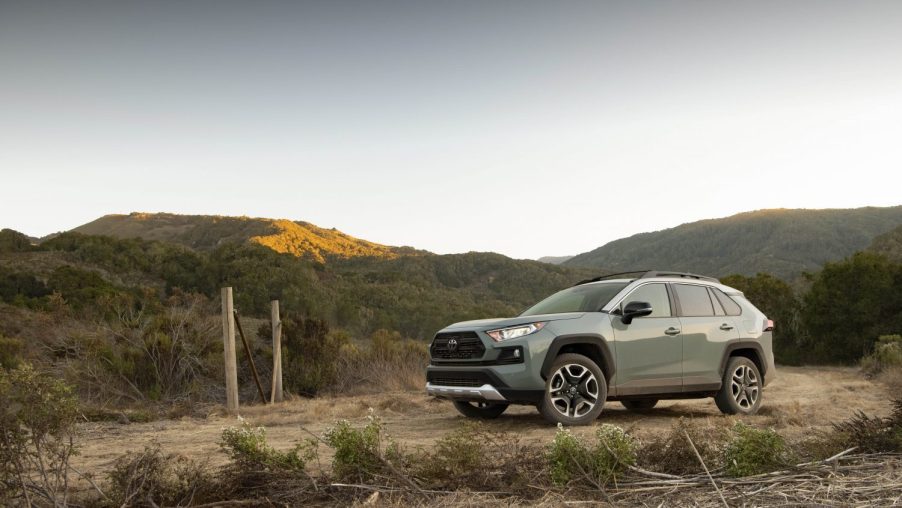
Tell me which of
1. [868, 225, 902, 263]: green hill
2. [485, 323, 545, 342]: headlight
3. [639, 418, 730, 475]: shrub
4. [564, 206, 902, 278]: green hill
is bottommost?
[639, 418, 730, 475]: shrub

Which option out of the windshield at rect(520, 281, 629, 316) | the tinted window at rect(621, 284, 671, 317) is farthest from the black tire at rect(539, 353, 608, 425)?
the tinted window at rect(621, 284, 671, 317)

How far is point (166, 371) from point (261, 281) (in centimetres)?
1989

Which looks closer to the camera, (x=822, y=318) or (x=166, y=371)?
(x=166, y=371)

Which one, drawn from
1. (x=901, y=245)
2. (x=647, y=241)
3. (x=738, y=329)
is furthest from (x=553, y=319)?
(x=647, y=241)

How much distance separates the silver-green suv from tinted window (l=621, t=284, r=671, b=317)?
15mm

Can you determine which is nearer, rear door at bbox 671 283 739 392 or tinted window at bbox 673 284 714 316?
rear door at bbox 671 283 739 392

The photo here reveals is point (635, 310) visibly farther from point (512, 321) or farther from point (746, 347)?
point (746, 347)

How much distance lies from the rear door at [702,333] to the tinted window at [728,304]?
8cm

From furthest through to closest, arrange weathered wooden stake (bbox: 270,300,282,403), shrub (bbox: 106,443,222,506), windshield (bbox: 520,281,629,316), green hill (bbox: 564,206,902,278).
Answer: green hill (bbox: 564,206,902,278), weathered wooden stake (bbox: 270,300,282,403), windshield (bbox: 520,281,629,316), shrub (bbox: 106,443,222,506)

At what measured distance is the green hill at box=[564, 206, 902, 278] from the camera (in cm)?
8812

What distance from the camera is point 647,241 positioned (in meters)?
124

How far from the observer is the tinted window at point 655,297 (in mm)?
9383

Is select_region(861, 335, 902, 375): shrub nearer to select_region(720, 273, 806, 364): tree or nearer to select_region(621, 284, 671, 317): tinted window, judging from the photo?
select_region(720, 273, 806, 364): tree

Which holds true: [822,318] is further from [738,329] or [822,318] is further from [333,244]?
[333,244]
